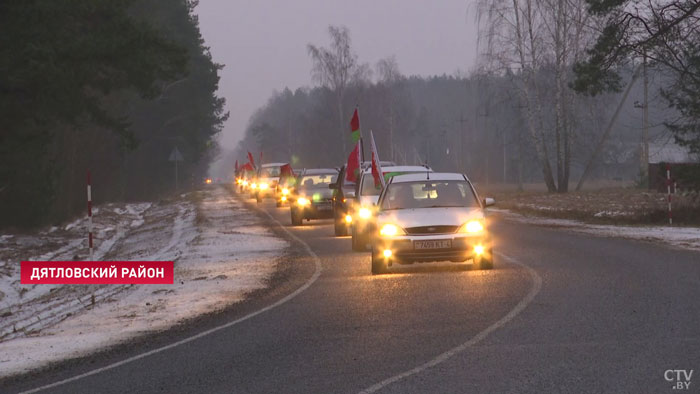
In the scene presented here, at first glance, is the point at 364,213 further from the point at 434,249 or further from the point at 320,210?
the point at 320,210

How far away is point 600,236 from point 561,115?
3071 cm

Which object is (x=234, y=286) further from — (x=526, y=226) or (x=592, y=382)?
(x=526, y=226)

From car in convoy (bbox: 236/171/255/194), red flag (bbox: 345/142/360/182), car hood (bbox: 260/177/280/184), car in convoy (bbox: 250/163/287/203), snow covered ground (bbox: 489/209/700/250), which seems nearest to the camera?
snow covered ground (bbox: 489/209/700/250)

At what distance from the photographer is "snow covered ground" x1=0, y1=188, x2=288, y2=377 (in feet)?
37.7

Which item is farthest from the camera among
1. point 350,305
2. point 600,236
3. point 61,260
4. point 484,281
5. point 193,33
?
Result: point 193,33

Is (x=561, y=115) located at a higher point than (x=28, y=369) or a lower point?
higher

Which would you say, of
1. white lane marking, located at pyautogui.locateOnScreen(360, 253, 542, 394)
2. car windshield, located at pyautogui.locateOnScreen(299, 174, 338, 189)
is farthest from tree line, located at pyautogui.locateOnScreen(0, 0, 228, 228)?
white lane marking, located at pyautogui.locateOnScreen(360, 253, 542, 394)

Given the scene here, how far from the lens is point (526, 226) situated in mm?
29219

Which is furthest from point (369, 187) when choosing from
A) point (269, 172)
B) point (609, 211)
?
point (269, 172)

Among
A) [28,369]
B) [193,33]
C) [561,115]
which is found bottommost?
[28,369]

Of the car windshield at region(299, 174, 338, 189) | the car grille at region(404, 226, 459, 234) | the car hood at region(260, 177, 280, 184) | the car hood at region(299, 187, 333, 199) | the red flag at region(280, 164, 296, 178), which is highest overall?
the red flag at region(280, 164, 296, 178)

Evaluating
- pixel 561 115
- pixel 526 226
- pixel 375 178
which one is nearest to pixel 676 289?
pixel 375 178

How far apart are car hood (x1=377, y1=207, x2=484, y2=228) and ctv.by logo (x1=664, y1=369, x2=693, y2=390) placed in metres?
7.85

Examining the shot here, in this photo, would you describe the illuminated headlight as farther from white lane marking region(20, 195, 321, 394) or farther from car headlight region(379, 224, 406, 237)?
car headlight region(379, 224, 406, 237)
